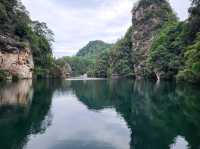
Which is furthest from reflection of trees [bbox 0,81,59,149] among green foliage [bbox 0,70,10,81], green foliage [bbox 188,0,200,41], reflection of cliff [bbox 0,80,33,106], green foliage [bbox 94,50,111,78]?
green foliage [bbox 94,50,111,78]

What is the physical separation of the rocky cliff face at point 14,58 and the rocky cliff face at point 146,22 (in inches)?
2044

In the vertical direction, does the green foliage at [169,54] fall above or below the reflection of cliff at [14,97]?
above

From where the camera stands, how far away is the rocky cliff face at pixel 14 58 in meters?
60.4

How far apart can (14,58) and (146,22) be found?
227 ft

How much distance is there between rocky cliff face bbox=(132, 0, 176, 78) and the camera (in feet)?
367

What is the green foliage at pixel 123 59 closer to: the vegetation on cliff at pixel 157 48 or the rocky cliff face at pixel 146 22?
the vegetation on cliff at pixel 157 48

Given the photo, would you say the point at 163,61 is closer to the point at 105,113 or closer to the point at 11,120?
the point at 105,113

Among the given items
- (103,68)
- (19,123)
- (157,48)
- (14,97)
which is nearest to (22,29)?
(157,48)

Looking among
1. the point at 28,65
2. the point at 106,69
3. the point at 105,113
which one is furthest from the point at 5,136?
the point at 106,69

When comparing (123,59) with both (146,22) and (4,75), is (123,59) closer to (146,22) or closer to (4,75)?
(146,22)

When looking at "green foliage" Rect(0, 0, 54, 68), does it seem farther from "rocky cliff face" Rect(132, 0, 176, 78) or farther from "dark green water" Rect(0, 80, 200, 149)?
"dark green water" Rect(0, 80, 200, 149)

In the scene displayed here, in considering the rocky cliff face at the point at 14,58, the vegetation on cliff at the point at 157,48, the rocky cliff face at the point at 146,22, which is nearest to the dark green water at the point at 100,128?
the vegetation on cliff at the point at 157,48

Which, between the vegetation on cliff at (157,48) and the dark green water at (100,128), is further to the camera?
the vegetation on cliff at (157,48)

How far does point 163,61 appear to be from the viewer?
75875 millimetres
